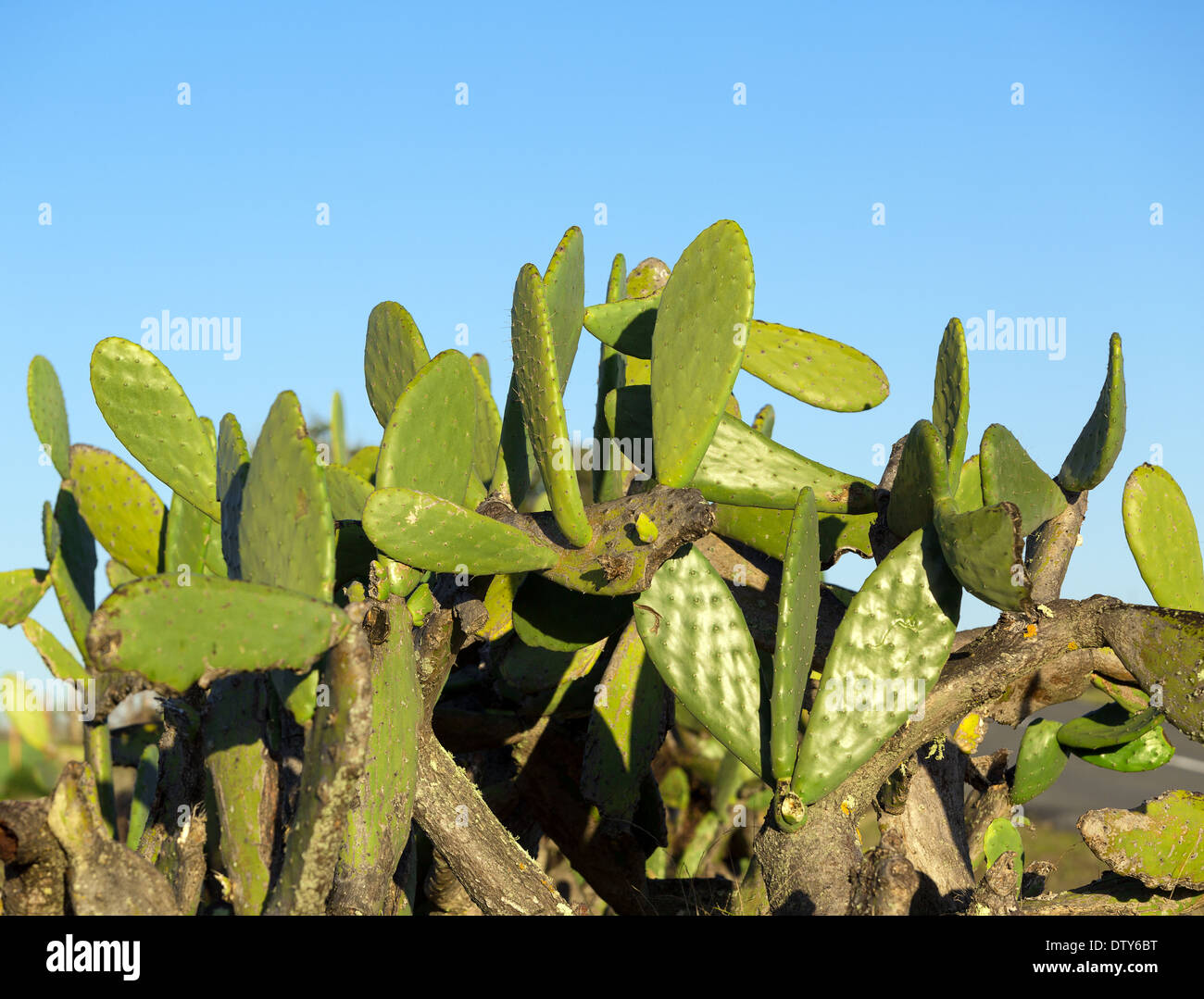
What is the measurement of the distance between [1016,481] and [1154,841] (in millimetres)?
1054

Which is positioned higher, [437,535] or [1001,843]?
[437,535]

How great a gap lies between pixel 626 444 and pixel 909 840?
1522 mm

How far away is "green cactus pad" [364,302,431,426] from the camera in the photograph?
2.72 meters

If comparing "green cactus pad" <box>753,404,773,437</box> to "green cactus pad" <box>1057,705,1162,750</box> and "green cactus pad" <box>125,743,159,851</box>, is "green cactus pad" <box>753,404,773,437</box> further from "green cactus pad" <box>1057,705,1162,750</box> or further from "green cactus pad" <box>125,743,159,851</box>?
"green cactus pad" <box>125,743,159,851</box>

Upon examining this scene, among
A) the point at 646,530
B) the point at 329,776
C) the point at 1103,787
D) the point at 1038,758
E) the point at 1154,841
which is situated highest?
the point at 646,530

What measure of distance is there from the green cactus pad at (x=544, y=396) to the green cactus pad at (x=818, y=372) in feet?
3.34

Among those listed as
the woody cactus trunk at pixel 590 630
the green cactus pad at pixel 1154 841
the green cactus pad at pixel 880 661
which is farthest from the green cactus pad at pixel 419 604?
the green cactus pad at pixel 1154 841

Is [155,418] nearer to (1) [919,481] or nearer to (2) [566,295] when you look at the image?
(2) [566,295]

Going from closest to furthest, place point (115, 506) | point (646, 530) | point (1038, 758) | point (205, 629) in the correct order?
point (205, 629)
point (646, 530)
point (115, 506)
point (1038, 758)

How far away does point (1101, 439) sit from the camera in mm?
3068

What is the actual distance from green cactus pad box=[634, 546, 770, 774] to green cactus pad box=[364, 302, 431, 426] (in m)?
0.86

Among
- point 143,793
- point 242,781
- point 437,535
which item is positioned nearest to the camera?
point 437,535

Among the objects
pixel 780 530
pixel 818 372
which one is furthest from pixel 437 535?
pixel 818 372
